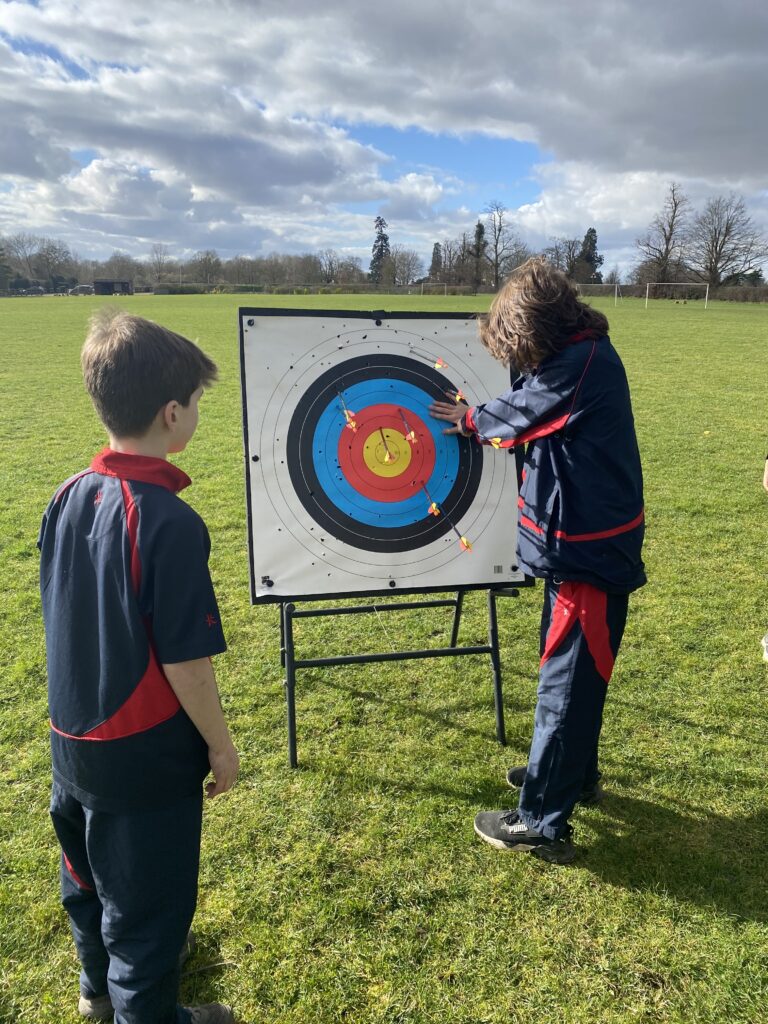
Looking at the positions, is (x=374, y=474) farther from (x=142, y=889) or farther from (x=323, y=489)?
(x=142, y=889)

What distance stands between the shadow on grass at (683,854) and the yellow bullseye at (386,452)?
150cm

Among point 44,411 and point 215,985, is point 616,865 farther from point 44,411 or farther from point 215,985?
point 44,411

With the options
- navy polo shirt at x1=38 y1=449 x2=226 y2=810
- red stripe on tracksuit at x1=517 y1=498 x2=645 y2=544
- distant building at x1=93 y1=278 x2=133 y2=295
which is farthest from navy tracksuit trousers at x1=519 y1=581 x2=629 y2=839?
distant building at x1=93 y1=278 x2=133 y2=295

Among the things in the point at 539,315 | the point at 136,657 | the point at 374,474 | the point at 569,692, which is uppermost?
the point at 539,315

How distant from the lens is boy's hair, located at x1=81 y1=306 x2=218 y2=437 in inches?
55.6

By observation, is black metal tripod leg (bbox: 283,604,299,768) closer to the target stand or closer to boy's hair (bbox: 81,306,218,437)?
the target stand

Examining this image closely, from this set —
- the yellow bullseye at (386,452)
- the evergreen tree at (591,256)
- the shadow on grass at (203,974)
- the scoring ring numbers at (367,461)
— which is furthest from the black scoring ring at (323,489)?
the evergreen tree at (591,256)

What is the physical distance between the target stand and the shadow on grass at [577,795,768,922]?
0.60m

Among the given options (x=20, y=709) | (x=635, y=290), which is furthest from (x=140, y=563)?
(x=635, y=290)

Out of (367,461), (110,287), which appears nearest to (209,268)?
(110,287)

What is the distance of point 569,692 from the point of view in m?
2.11

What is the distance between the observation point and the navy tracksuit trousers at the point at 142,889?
1438 mm

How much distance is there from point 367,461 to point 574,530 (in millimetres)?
1011

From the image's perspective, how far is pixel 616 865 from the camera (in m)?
2.24
